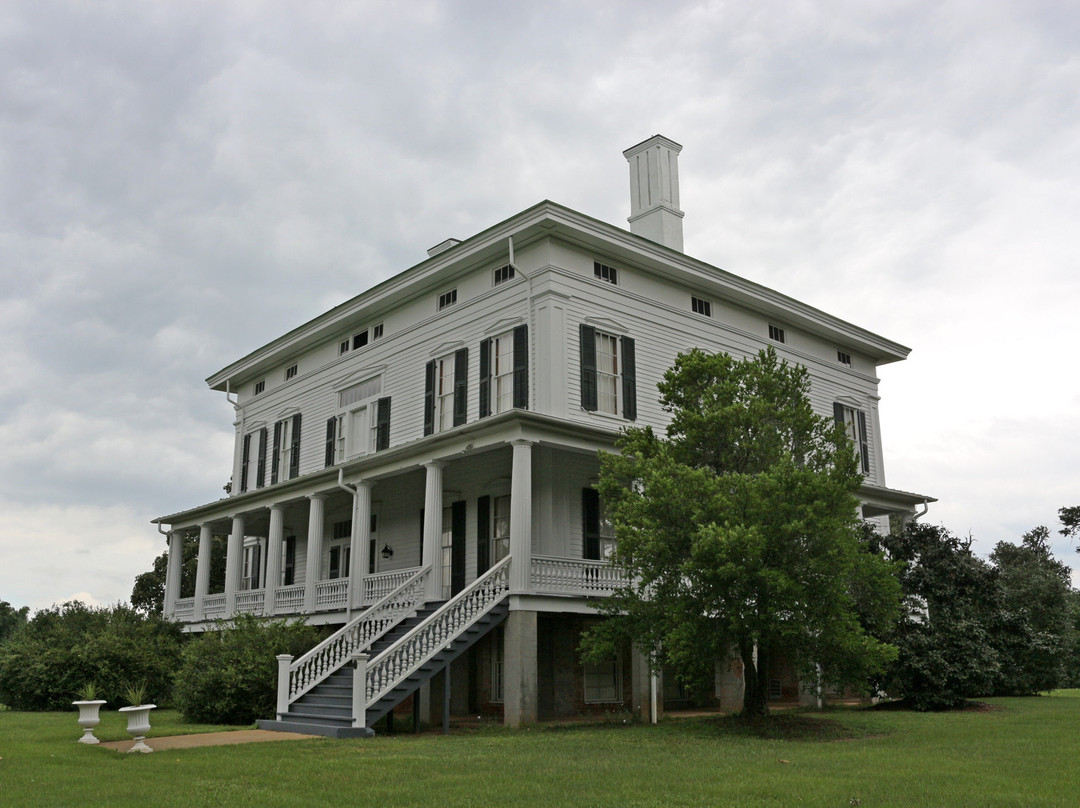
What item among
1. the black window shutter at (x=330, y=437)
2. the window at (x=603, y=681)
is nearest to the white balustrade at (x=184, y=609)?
the black window shutter at (x=330, y=437)

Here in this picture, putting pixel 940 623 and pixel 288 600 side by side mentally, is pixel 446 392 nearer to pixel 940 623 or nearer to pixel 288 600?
pixel 288 600

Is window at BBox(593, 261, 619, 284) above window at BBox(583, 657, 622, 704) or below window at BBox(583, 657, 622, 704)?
above

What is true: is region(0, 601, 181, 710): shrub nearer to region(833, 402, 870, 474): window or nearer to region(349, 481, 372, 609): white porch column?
region(349, 481, 372, 609): white porch column

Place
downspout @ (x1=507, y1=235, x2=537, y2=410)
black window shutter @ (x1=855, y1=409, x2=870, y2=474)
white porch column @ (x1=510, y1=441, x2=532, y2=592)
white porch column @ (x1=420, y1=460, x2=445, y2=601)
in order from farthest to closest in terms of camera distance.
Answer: black window shutter @ (x1=855, y1=409, x2=870, y2=474), downspout @ (x1=507, y1=235, x2=537, y2=410), white porch column @ (x1=420, y1=460, x2=445, y2=601), white porch column @ (x1=510, y1=441, x2=532, y2=592)

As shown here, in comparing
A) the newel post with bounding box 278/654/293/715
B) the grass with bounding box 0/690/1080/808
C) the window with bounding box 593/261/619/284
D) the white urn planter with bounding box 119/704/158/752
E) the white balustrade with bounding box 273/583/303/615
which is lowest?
the grass with bounding box 0/690/1080/808

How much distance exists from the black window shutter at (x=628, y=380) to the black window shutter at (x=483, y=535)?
402 centimetres

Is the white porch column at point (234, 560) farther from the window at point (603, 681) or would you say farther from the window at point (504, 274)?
the window at point (504, 274)

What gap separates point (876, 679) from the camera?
71.7 feet

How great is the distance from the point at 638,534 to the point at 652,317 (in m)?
8.91

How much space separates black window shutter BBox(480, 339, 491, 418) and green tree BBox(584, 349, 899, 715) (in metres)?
5.56

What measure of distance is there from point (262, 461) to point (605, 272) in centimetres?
1435

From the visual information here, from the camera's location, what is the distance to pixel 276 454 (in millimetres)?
30422

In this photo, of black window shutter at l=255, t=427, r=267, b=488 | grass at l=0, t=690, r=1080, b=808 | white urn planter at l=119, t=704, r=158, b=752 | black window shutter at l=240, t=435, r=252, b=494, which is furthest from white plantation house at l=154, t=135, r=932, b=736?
white urn planter at l=119, t=704, r=158, b=752

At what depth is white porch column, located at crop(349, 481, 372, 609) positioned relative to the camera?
22547 mm
